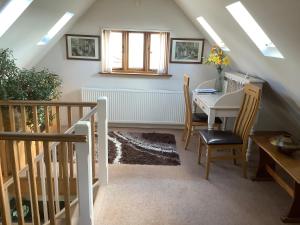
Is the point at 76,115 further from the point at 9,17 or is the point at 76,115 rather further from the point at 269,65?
the point at 269,65

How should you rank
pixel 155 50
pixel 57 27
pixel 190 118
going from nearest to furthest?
pixel 190 118, pixel 57 27, pixel 155 50

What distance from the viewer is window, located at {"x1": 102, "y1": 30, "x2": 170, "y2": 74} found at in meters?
4.70

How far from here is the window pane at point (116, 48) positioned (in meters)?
4.78

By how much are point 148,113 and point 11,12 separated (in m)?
2.73

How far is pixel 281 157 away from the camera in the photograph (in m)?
2.69

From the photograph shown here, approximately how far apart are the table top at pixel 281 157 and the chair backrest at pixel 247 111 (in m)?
0.13

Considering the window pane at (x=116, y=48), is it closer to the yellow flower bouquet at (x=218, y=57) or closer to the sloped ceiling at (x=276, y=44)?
the sloped ceiling at (x=276, y=44)

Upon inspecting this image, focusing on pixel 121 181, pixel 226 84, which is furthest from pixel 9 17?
pixel 226 84

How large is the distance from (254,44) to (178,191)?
1739 millimetres

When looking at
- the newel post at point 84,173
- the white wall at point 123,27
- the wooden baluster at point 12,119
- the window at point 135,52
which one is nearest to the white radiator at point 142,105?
the white wall at point 123,27

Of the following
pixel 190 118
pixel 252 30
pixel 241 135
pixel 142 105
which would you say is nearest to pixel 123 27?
pixel 142 105

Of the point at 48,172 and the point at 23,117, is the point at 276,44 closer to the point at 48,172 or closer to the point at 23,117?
the point at 48,172

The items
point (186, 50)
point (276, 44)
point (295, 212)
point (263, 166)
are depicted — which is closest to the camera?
point (276, 44)

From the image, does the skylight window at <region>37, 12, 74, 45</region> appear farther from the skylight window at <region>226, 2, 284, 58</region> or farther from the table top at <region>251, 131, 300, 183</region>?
the table top at <region>251, 131, 300, 183</region>
